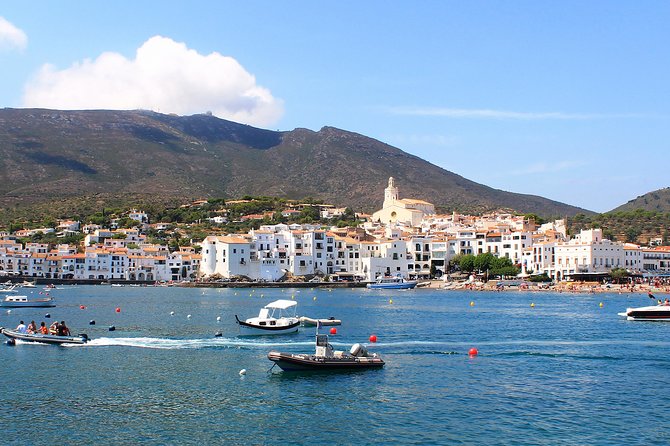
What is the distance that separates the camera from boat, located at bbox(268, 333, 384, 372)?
79.1ft

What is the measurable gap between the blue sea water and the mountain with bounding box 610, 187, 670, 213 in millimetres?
155149

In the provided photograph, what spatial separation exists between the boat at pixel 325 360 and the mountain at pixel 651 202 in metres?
169

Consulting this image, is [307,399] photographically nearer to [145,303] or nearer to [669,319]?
[669,319]

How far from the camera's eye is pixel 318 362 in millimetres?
24312

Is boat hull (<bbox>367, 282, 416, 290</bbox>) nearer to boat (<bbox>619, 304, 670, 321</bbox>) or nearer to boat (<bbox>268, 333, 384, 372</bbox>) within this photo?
boat (<bbox>619, 304, 670, 321</bbox>)

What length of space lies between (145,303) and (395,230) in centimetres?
5498

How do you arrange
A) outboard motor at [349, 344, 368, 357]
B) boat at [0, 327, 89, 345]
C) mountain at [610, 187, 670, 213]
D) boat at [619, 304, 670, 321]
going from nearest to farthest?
1. outboard motor at [349, 344, 368, 357]
2. boat at [0, 327, 89, 345]
3. boat at [619, 304, 670, 321]
4. mountain at [610, 187, 670, 213]

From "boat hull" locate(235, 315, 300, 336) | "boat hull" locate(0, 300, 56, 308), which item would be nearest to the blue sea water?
"boat hull" locate(235, 315, 300, 336)

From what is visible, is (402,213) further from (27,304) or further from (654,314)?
(654,314)

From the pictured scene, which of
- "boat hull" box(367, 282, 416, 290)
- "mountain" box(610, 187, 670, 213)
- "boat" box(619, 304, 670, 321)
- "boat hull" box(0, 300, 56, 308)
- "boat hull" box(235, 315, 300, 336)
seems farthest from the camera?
"mountain" box(610, 187, 670, 213)

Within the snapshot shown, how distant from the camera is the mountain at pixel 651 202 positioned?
180m

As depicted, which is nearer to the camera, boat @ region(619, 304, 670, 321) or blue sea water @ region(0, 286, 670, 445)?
blue sea water @ region(0, 286, 670, 445)

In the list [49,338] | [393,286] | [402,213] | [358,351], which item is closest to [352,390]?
[358,351]

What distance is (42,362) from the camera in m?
26.1
